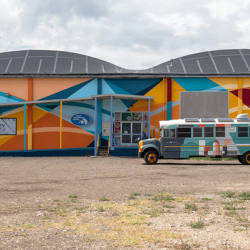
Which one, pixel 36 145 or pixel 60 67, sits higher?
pixel 60 67

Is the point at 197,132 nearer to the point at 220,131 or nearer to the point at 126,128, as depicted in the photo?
the point at 220,131

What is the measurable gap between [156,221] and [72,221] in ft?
Answer: 5.46

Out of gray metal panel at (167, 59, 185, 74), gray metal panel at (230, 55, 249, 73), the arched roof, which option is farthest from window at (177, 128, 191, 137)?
gray metal panel at (230, 55, 249, 73)

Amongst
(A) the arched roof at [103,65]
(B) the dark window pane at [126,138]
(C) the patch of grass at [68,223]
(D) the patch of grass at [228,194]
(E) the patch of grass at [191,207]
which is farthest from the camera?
(B) the dark window pane at [126,138]

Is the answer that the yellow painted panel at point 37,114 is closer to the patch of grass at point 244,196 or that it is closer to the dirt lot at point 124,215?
the dirt lot at point 124,215

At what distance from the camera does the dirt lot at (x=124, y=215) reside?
5902 millimetres

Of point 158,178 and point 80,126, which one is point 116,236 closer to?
point 158,178

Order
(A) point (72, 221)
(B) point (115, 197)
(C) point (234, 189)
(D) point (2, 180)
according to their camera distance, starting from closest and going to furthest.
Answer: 1. (A) point (72, 221)
2. (B) point (115, 197)
3. (C) point (234, 189)
4. (D) point (2, 180)

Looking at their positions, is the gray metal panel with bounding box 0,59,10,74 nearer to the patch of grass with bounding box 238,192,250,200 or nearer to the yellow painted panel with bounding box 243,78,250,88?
the yellow painted panel with bounding box 243,78,250,88

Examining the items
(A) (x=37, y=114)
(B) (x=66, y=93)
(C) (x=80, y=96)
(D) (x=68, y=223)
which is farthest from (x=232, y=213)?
(A) (x=37, y=114)

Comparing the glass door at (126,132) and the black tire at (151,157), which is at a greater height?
the glass door at (126,132)

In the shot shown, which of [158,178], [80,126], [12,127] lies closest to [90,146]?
[80,126]

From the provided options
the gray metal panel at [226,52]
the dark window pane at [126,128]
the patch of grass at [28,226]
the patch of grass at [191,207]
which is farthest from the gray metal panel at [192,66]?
the patch of grass at [28,226]

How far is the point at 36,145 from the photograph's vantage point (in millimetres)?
29297
